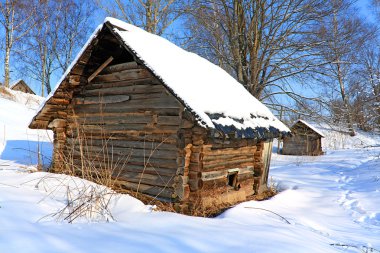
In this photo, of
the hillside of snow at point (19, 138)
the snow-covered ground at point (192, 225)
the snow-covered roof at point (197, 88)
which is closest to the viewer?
the snow-covered ground at point (192, 225)

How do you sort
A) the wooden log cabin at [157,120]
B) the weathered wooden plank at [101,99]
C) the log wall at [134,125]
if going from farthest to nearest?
the weathered wooden plank at [101,99], the log wall at [134,125], the wooden log cabin at [157,120]

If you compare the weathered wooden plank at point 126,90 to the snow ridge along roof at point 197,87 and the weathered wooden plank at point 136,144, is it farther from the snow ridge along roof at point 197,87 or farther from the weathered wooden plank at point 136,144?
the weathered wooden plank at point 136,144

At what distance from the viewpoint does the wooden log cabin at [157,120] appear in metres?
5.62

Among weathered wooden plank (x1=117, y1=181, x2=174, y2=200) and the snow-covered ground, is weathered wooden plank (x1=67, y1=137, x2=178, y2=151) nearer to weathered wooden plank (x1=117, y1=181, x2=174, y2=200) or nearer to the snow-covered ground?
weathered wooden plank (x1=117, y1=181, x2=174, y2=200)

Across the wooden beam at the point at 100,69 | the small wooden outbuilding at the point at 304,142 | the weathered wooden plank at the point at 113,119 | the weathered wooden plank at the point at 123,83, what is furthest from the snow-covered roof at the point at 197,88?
the small wooden outbuilding at the point at 304,142

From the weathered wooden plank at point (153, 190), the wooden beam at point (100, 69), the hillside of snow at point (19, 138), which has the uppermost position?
the wooden beam at point (100, 69)

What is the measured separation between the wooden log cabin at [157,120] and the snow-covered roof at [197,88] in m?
0.02

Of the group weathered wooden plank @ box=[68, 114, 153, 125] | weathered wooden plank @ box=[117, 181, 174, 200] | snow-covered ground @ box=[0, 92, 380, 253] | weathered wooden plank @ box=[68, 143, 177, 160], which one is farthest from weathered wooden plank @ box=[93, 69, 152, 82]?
snow-covered ground @ box=[0, 92, 380, 253]

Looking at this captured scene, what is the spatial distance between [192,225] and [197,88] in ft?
10.5

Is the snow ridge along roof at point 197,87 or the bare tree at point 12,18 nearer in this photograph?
the snow ridge along roof at point 197,87

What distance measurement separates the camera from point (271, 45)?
15.4m


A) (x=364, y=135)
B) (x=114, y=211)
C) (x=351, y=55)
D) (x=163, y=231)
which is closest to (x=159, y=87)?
Result: (x=114, y=211)

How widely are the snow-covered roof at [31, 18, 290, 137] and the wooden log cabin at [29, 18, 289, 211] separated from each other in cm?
2

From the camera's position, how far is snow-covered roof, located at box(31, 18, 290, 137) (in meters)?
5.34
